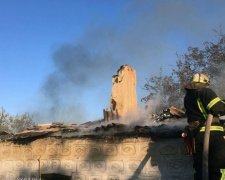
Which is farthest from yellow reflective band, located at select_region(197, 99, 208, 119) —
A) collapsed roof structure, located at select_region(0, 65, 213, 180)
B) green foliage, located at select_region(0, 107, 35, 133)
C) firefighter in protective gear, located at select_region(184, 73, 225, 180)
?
green foliage, located at select_region(0, 107, 35, 133)

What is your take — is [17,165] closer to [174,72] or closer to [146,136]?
[146,136]

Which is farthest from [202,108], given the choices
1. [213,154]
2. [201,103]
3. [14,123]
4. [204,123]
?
[14,123]

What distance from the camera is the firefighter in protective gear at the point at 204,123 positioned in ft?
12.4

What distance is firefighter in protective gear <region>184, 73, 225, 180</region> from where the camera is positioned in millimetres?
3770

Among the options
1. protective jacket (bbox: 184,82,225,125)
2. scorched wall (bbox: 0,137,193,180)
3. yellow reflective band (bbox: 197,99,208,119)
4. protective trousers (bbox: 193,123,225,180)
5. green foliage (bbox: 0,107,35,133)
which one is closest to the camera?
protective trousers (bbox: 193,123,225,180)

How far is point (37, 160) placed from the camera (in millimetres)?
5926

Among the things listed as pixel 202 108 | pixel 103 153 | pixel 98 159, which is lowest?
pixel 98 159

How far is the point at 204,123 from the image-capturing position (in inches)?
157

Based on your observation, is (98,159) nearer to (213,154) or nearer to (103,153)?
(103,153)

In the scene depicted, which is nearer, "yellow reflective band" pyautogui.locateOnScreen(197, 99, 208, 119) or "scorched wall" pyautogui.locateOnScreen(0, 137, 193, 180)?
"yellow reflective band" pyautogui.locateOnScreen(197, 99, 208, 119)

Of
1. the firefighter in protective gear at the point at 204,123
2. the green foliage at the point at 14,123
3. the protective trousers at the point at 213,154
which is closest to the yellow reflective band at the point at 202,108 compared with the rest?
the firefighter in protective gear at the point at 204,123

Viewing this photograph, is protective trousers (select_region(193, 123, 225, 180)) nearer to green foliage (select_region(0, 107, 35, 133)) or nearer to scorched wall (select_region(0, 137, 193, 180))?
scorched wall (select_region(0, 137, 193, 180))

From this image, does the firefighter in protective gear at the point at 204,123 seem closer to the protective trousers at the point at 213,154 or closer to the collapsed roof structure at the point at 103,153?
the protective trousers at the point at 213,154

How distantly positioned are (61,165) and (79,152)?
478mm
